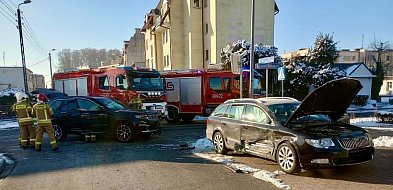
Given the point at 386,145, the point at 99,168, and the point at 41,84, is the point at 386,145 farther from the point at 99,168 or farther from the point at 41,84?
the point at 41,84

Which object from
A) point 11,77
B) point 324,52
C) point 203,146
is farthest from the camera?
point 11,77

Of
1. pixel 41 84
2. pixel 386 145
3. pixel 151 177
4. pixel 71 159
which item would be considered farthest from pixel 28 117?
pixel 41 84

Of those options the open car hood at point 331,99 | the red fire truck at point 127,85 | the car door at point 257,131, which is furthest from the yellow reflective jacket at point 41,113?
the open car hood at point 331,99

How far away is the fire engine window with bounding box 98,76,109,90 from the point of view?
52.3 feet

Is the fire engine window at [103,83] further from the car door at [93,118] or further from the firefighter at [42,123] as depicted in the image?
the firefighter at [42,123]

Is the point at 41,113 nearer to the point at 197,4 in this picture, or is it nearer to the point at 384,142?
the point at 384,142

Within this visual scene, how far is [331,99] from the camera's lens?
709 centimetres

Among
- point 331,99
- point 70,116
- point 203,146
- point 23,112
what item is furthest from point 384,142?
point 23,112

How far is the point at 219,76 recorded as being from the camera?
54.1 ft

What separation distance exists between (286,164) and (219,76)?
10.3m

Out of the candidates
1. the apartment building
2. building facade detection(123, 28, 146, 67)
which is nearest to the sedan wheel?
the apartment building

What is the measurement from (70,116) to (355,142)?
9.29m

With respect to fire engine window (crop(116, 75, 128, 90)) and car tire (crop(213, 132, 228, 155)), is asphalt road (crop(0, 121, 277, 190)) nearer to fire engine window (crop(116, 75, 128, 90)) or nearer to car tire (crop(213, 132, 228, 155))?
car tire (crop(213, 132, 228, 155))

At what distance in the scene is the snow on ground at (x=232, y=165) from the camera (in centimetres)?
608
